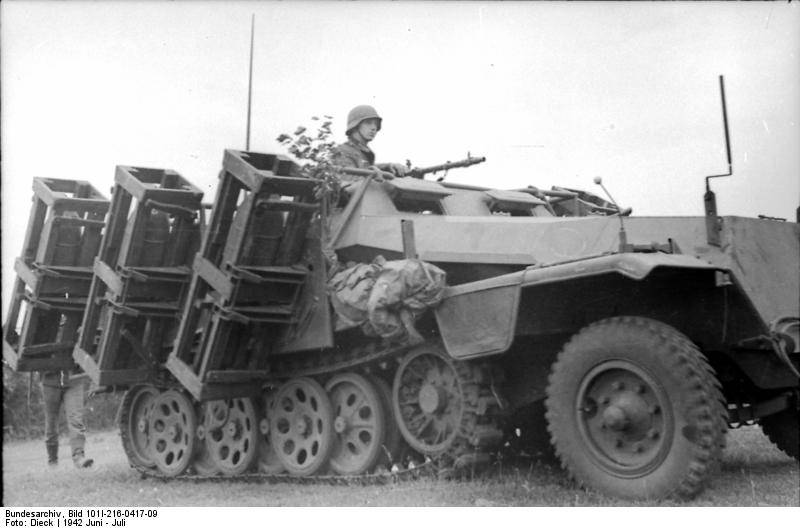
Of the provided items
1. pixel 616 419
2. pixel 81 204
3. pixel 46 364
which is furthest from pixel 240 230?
pixel 616 419

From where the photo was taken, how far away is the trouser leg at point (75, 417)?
29.2 feet

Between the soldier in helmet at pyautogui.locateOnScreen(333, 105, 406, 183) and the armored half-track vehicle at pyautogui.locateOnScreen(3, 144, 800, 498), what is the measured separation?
479 mm

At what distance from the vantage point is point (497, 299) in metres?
5.80

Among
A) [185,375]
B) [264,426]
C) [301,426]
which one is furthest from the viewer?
[264,426]

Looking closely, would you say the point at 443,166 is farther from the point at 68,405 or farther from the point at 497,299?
the point at 68,405

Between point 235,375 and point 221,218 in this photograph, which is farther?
point 235,375

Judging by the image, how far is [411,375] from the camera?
6703 millimetres

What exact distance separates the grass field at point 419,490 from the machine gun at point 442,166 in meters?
2.50

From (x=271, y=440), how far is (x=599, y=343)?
10.6ft

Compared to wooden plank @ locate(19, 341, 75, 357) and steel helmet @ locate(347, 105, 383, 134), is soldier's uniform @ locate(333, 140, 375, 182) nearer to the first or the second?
steel helmet @ locate(347, 105, 383, 134)

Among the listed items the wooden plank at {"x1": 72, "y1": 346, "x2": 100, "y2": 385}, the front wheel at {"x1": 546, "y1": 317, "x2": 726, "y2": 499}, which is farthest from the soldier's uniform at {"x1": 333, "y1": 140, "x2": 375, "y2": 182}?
the front wheel at {"x1": 546, "y1": 317, "x2": 726, "y2": 499}

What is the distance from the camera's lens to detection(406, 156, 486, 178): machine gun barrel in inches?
304

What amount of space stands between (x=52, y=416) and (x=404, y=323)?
15.3 ft

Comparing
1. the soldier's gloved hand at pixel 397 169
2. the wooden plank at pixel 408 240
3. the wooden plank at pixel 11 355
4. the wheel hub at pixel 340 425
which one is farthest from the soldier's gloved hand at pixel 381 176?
the wooden plank at pixel 11 355
